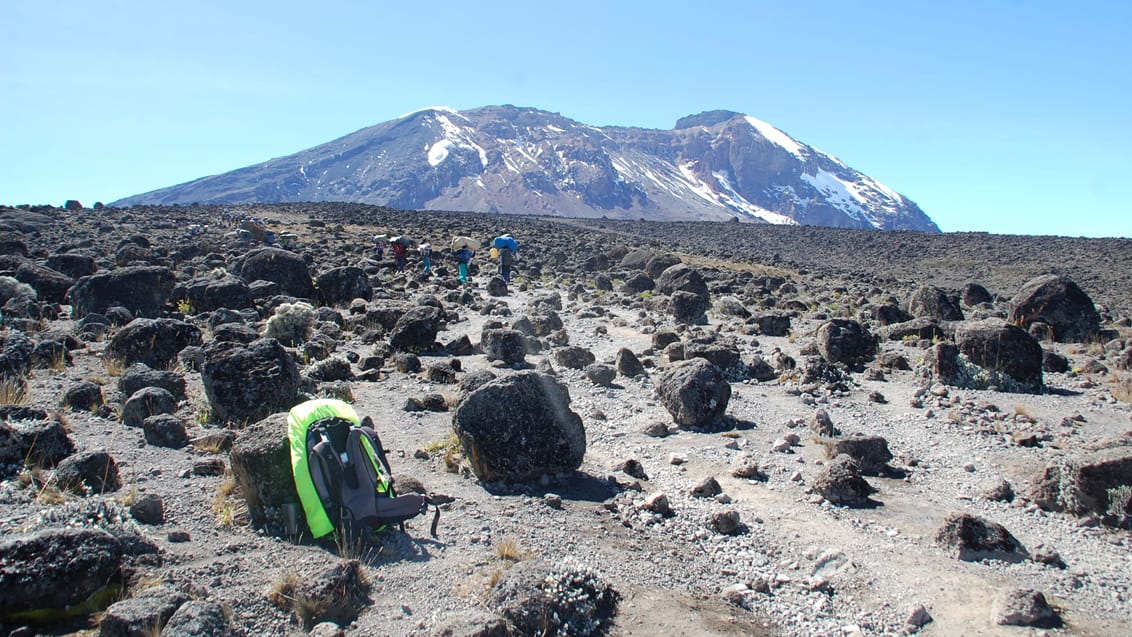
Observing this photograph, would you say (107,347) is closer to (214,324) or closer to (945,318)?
(214,324)

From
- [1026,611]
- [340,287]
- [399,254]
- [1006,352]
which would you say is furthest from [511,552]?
[399,254]

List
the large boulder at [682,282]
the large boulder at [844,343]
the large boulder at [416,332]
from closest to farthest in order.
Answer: the large boulder at [844,343], the large boulder at [416,332], the large boulder at [682,282]

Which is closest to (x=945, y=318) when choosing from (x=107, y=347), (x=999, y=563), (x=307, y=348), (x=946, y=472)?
(x=946, y=472)

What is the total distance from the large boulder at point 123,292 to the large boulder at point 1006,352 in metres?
14.4

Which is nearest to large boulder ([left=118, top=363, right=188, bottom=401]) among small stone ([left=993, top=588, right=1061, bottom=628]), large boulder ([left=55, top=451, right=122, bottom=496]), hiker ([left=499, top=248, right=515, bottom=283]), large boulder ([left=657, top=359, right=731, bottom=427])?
large boulder ([left=55, top=451, right=122, bottom=496])

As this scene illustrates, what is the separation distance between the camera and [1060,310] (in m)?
14.3

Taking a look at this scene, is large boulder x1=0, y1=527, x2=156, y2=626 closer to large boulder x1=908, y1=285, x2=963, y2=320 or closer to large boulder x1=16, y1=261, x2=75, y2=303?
large boulder x1=16, y1=261, x2=75, y2=303

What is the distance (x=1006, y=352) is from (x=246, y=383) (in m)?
9.95

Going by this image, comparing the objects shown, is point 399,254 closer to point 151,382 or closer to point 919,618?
point 151,382

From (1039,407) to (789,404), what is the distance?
10.0 ft

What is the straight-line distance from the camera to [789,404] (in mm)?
9609

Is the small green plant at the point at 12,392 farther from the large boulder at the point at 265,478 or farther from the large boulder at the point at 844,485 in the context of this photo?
the large boulder at the point at 844,485

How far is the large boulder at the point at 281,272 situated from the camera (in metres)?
17.8

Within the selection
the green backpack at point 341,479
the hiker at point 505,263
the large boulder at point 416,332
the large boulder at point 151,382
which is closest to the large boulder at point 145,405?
the large boulder at point 151,382
